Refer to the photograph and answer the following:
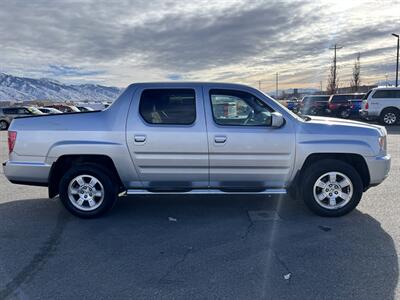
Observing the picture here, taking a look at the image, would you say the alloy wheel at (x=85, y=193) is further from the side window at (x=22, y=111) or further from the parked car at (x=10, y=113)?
A: the side window at (x=22, y=111)

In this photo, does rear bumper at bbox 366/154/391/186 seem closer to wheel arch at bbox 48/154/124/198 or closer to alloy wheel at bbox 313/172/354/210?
alloy wheel at bbox 313/172/354/210

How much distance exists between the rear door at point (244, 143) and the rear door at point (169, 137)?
16cm

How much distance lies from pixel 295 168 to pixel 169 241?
77.1 inches

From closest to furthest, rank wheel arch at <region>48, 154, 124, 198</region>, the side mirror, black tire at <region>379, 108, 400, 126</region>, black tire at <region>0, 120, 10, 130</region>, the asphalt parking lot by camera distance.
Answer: the asphalt parking lot, the side mirror, wheel arch at <region>48, 154, 124, 198</region>, black tire at <region>379, 108, 400, 126</region>, black tire at <region>0, 120, 10, 130</region>

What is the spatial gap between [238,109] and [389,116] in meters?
16.6

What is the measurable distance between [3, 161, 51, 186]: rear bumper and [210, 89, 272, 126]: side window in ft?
7.99

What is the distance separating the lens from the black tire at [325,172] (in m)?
4.85

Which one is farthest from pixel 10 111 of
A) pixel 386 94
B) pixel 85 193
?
pixel 386 94

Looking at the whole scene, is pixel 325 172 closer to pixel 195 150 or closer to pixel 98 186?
pixel 195 150

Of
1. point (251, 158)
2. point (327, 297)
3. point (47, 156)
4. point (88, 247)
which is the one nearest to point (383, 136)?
point (251, 158)

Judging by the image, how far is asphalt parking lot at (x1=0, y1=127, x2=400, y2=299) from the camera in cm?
317

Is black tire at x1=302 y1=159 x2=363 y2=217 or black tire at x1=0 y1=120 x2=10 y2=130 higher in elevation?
black tire at x1=302 y1=159 x2=363 y2=217

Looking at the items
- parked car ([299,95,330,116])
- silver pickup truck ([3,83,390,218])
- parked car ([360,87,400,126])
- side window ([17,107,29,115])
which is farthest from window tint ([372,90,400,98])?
side window ([17,107,29,115])

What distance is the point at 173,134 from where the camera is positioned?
15.6 feet
